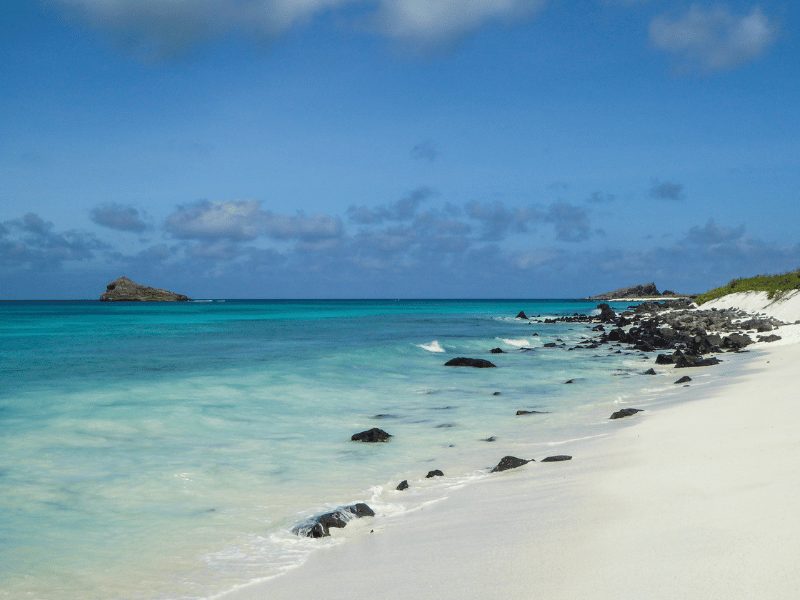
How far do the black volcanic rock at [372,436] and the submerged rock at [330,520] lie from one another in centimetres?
381

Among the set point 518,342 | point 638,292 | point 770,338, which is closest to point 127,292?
point 638,292

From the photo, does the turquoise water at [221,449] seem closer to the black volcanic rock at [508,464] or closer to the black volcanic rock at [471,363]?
the black volcanic rock at [508,464]

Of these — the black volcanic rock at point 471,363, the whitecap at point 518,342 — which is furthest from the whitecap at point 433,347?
the black volcanic rock at point 471,363

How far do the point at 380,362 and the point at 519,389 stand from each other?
854 centimetres

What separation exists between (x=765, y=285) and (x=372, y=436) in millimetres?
42381

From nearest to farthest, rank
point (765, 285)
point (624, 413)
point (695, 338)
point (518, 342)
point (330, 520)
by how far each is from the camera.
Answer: point (330, 520)
point (624, 413)
point (695, 338)
point (518, 342)
point (765, 285)

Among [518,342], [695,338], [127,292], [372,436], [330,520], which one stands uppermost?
[127,292]

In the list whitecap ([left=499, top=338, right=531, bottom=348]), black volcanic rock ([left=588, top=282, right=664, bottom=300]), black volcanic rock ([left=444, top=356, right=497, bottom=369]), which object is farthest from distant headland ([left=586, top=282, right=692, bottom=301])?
black volcanic rock ([left=444, top=356, right=497, bottom=369])

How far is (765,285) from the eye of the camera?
41719 millimetres

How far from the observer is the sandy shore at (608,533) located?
3250mm

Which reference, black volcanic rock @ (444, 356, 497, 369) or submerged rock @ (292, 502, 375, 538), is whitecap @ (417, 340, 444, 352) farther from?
submerged rock @ (292, 502, 375, 538)

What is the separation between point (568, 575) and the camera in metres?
3.49

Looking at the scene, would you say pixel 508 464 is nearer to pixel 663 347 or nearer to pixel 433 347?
pixel 663 347

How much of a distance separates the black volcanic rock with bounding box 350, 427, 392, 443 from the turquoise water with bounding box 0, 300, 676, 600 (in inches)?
12.5
